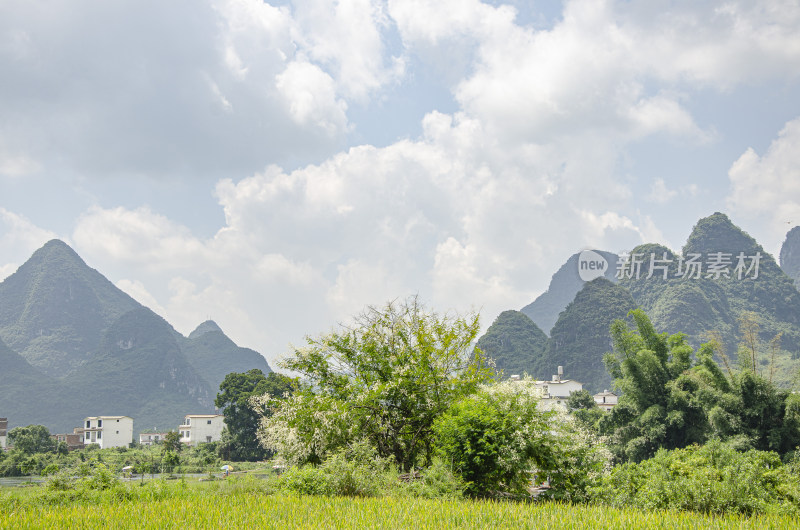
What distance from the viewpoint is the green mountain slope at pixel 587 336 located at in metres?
104

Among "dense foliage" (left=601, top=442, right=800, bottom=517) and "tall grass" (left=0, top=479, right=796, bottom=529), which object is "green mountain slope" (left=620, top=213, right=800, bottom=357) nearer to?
"dense foliage" (left=601, top=442, right=800, bottom=517)

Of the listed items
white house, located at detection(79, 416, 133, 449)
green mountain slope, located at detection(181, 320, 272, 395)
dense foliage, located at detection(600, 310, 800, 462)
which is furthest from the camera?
green mountain slope, located at detection(181, 320, 272, 395)

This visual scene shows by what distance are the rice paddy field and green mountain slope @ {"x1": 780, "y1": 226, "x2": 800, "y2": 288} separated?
195444mm

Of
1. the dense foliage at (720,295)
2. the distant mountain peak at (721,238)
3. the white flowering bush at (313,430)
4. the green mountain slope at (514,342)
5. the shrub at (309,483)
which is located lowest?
the shrub at (309,483)

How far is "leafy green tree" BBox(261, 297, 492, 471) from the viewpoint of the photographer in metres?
12.3

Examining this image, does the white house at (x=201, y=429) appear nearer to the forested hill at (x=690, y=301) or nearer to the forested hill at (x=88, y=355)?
the forested hill at (x=88, y=355)

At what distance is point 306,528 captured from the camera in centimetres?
550

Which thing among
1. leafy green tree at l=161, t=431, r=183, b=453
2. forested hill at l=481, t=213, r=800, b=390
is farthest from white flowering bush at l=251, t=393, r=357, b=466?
forested hill at l=481, t=213, r=800, b=390

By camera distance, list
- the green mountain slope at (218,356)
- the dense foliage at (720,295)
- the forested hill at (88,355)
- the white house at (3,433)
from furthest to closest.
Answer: the green mountain slope at (218,356) < the forested hill at (88,355) < the dense foliage at (720,295) < the white house at (3,433)

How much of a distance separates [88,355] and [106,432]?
11336 cm

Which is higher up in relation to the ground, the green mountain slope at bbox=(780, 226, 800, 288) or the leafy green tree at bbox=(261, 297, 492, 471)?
the green mountain slope at bbox=(780, 226, 800, 288)

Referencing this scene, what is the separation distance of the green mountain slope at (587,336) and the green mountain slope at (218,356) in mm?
100943

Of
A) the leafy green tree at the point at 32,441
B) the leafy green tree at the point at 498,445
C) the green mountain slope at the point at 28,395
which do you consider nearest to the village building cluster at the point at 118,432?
the leafy green tree at the point at 32,441

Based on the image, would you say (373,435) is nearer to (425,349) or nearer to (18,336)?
(425,349)
